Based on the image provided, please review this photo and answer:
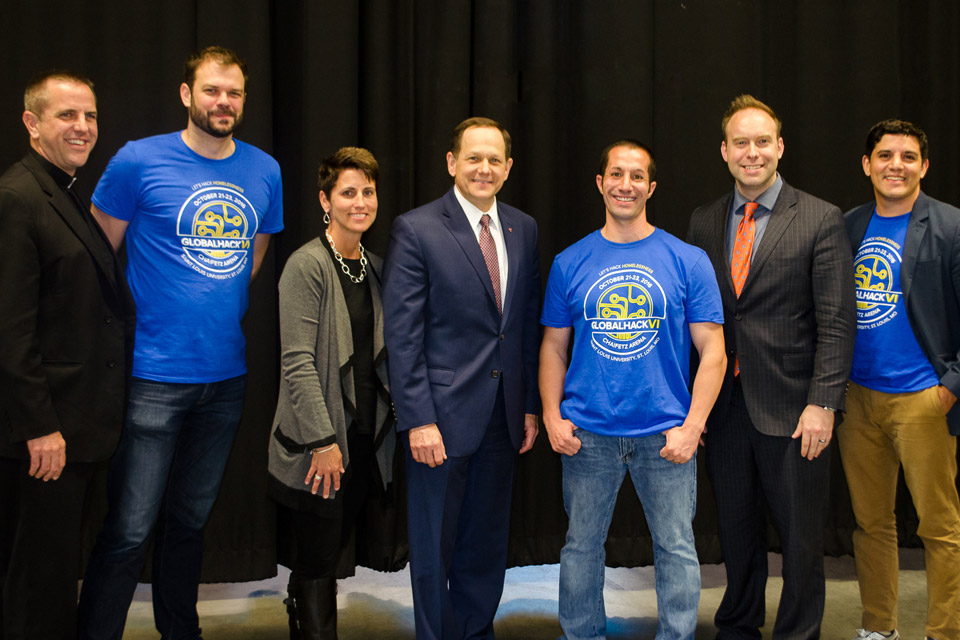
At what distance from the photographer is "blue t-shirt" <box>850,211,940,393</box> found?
2.67 metres

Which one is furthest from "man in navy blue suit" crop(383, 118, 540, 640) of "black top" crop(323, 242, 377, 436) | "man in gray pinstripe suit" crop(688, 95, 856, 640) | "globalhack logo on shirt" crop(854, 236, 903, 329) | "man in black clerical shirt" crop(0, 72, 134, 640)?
"globalhack logo on shirt" crop(854, 236, 903, 329)

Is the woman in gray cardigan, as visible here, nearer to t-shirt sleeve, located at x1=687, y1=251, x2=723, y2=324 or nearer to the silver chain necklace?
the silver chain necklace

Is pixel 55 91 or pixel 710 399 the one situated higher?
pixel 55 91

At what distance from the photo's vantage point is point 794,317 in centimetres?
254

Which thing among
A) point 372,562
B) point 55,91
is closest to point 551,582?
point 372,562

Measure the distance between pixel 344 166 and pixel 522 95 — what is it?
4.66ft

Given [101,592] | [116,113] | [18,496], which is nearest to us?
[18,496]

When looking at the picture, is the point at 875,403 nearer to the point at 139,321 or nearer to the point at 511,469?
the point at 511,469

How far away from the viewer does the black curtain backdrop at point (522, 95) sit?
3.26 meters

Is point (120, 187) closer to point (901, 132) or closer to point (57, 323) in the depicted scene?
point (57, 323)

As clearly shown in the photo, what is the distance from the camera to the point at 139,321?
243 cm

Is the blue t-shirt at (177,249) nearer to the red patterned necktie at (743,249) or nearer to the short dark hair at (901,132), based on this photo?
the red patterned necktie at (743,249)

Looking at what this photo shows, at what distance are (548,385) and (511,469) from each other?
310 mm

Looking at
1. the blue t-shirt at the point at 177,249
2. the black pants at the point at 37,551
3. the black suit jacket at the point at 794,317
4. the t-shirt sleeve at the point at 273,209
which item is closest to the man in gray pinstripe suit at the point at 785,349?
the black suit jacket at the point at 794,317
